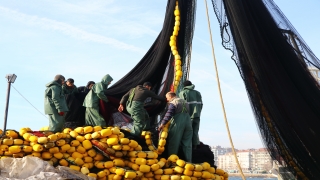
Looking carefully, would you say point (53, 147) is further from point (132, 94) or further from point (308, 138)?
point (308, 138)

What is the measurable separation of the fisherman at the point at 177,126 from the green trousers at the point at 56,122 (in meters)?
2.00

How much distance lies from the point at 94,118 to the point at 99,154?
187 centimetres

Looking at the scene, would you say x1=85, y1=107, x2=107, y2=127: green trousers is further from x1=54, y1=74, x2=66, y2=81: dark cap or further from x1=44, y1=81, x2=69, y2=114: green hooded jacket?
x1=54, y1=74, x2=66, y2=81: dark cap

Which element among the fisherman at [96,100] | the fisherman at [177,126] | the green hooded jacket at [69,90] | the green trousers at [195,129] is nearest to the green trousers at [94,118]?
the fisherman at [96,100]

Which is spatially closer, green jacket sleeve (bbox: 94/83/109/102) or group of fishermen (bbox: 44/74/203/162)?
group of fishermen (bbox: 44/74/203/162)

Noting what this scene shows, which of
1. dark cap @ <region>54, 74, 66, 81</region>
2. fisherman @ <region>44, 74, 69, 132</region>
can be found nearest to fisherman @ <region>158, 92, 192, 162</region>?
fisherman @ <region>44, 74, 69, 132</region>

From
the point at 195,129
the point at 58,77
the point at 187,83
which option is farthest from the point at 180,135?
the point at 58,77

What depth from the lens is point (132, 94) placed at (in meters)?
8.69

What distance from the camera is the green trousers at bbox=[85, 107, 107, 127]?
9.20 meters

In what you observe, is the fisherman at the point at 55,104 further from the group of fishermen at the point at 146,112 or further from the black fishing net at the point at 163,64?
the black fishing net at the point at 163,64

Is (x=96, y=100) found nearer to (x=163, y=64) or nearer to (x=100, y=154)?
(x=163, y=64)

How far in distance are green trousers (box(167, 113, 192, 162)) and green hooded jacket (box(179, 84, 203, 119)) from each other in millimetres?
768

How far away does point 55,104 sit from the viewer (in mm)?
8422

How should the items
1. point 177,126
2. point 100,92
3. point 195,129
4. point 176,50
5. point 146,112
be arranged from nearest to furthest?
point 177,126, point 146,112, point 100,92, point 195,129, point 176,50
